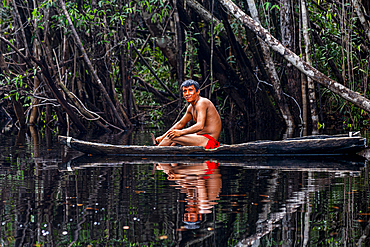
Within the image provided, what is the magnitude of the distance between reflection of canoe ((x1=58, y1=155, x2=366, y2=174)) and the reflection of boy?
0.37 metres

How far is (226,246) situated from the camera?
2.86 m

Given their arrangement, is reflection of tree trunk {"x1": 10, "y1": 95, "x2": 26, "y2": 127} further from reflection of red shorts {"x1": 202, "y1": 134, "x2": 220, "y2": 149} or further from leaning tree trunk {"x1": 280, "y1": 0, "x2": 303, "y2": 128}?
reflection of red shorts {"x1": 202, "y1": 134, "x2": 220, "y2": 149}

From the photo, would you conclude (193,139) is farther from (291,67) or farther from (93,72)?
(291,67)

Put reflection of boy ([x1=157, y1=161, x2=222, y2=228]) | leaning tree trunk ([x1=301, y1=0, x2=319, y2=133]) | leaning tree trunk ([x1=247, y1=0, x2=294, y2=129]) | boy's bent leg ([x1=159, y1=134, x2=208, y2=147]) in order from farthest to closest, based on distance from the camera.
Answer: leaning tree trunk ([x1=247, y1=0, x2=294, y2=129]) < leaning tree trunk ([x1=301, y1=0, x2=319, y2=133]) < boy's bent leg ([x1=159, y1=134, x2=208, y2=147]) < reflection of boy ([x1=157, y1=161, x2=222, y2=228])

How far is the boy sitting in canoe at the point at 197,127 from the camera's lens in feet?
22.6

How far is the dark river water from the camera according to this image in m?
3.03

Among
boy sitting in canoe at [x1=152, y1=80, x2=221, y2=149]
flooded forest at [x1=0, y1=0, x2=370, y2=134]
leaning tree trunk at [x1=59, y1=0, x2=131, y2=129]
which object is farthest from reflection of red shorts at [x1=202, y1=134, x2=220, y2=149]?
leaning tree trunk at [x1=59, y1=0, x2=131, y2=129]

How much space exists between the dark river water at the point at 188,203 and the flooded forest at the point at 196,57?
18.7 feet

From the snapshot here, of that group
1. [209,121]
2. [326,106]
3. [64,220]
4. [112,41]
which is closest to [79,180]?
[64,220]

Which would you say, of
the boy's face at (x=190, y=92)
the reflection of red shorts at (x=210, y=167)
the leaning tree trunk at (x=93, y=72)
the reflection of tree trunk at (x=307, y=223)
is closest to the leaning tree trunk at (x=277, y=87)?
the leaning tree trunk at (x=93, y=72)

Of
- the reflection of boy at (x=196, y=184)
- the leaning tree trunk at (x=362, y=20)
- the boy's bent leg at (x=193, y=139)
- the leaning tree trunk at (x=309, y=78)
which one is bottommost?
the reflection of boy at (x=196, y=184)

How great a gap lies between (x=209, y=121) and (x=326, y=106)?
27.4 feet

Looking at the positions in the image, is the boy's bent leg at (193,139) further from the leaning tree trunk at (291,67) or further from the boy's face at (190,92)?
the leaning tree trunk at (291,67)

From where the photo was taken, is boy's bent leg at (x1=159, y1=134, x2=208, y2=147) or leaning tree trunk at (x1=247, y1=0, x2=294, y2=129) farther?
leaning tree trunk at (x1=247, y1=0, x2=294, y2=129)
